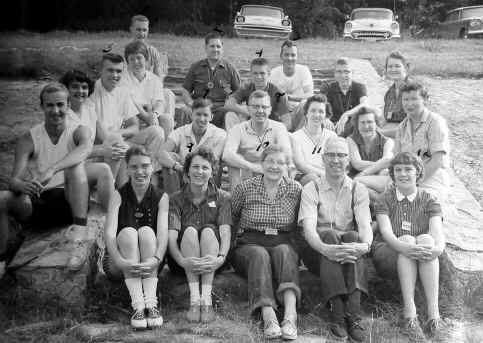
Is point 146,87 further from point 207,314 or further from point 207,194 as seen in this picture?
point 207,314

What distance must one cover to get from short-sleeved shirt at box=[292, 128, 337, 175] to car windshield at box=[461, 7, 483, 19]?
399 inches

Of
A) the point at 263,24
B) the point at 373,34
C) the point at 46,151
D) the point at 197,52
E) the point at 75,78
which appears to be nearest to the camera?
the point at 46,151

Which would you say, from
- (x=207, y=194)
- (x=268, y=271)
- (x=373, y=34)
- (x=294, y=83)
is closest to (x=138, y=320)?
(x=268, y=271)

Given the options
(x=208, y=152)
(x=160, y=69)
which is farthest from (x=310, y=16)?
(x=208, y=152)

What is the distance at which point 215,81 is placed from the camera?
19.0ft

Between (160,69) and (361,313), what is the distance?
3500mm

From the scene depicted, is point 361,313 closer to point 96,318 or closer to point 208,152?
point 208,152

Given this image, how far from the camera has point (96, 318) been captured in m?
3.53

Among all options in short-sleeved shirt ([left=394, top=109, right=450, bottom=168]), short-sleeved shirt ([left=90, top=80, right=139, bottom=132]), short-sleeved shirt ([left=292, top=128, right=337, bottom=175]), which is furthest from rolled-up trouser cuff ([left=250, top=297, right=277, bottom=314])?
short-sleeved shirt ([left=90, top=80, right=139, bottom=132])

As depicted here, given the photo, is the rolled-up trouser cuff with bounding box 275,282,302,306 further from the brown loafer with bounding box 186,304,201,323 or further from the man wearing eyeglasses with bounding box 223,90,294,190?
the man wearing eyeglasses with bounding box 223,90,294,190

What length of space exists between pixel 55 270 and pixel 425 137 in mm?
2587

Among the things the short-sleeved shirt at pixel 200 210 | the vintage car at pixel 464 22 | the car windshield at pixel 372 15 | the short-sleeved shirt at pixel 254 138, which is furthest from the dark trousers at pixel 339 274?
the car windshield at pixel 372 15

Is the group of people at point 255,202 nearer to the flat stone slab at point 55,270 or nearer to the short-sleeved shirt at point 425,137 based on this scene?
the short-sleeved shirt at point 425,137

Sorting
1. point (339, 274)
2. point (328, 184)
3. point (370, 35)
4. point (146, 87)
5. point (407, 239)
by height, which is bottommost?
point (339, 274)
